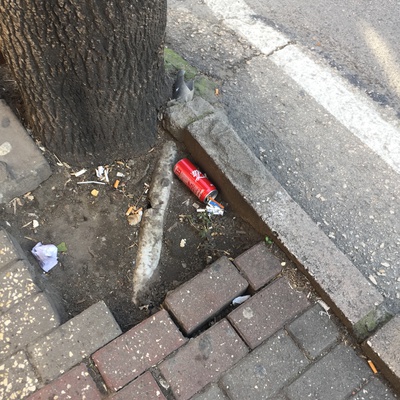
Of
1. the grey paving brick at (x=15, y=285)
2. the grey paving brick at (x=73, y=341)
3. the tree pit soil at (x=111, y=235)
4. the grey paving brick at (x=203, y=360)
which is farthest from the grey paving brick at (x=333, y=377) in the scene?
the grey paving brick at (x=15, y=285)

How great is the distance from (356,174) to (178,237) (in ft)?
3.67

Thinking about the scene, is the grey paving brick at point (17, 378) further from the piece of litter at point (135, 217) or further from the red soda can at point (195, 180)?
the red soda can at point (195, 180)

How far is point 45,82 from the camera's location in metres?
1.95

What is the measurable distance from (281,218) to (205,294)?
51cm

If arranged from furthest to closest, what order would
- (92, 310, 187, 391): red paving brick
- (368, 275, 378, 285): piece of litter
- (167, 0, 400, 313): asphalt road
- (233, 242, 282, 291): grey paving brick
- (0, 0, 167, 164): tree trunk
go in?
(167, 0, 400, 313): asphalt road < (368, 275, 378, 285): piece of litter < (233, 242, 282, 291): grey paving brick < (92, 310, 187, 391): red paving brick < (0, 0, 167, 164): tree trunk

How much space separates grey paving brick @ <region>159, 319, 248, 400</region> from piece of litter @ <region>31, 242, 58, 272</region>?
696 mm

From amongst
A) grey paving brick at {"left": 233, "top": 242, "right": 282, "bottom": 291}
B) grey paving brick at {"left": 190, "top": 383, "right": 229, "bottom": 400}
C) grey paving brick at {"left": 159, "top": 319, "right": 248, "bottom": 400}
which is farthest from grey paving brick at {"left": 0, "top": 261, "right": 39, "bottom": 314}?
grey paving brick at {"left": 233, "top": 242, "right": 282, "bottom": 291}

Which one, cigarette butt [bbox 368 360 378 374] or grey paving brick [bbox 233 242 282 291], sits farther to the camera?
grey paving brick [bbox 233 242 282 291]

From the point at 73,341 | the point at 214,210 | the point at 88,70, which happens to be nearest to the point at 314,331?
the point at 214,210

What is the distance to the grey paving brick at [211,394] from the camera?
72.1 inches

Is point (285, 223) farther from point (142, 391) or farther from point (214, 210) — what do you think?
point (142, 391)

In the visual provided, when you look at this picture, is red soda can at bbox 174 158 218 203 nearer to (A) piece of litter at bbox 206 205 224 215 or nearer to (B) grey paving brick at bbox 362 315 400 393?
(A) piece of litter at bbox 206 205 224 215

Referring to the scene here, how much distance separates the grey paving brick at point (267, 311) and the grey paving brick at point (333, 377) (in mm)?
221

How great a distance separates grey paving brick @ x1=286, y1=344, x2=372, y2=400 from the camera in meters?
1.89
